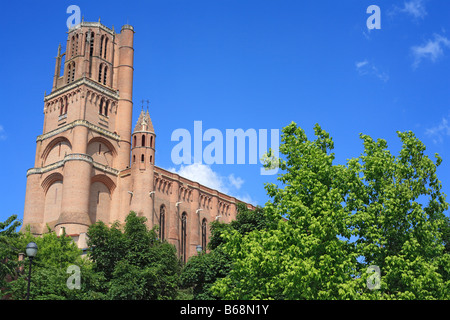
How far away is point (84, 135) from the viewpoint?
68250 mm

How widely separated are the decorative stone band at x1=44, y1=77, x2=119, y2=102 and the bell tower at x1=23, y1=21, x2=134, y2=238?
0.42 ft

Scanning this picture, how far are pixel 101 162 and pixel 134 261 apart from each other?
32.2 m

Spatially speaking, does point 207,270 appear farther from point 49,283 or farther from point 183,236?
point 183,236

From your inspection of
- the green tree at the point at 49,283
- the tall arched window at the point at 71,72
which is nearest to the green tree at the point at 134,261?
the green tree at the point at 49,283

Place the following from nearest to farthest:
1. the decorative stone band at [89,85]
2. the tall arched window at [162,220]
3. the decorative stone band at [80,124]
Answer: the decorative stone band at [80,124], the tall arched window at [162,220], the decorative stone band at [89,85]

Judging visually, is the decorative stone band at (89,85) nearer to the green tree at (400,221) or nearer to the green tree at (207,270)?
the green tree at (207,270)

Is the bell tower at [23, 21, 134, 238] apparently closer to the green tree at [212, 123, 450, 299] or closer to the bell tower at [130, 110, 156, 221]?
the bell tower at [130, 110, 156, 221]

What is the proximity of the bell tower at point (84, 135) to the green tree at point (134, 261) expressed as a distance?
20.4 meters

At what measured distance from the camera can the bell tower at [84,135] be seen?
65.5 meters

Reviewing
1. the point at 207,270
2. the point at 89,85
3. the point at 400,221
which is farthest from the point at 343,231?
the point at 89,85

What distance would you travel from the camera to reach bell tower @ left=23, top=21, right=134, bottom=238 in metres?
65.5

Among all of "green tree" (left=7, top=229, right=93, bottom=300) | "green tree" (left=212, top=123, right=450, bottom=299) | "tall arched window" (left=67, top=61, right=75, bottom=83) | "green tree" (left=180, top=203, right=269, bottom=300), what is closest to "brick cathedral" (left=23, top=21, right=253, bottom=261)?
"tall arched window" (left=67, top=61, right=75, bottom=83)

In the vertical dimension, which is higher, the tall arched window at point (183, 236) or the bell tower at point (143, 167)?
the bell tower at point (143, 167)
